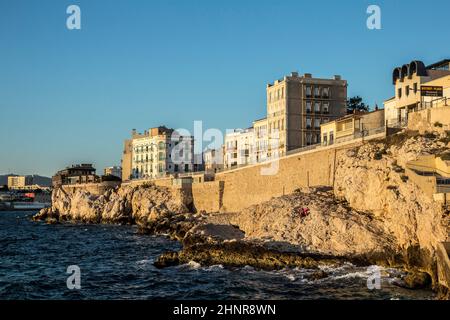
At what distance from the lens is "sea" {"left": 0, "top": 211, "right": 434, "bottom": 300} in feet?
104

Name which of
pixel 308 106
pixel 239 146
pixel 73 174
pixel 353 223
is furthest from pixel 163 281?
pixel 73 174

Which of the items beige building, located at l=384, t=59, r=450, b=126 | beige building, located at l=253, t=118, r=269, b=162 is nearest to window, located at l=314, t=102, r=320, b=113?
beige building, located at l=253, t=118, r=269, b=162

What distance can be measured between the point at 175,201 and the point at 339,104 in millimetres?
28979

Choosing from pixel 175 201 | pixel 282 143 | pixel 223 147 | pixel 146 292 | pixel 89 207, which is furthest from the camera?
pixel 223 147

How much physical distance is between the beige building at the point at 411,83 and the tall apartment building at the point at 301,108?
2031 centimetres

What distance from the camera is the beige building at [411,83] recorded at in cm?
5568

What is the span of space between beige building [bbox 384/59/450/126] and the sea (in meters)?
24.2

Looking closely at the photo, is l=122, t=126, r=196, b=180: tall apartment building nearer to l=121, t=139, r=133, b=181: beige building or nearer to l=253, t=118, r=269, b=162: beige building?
l=121, t=139, r=133, b=181: beige building

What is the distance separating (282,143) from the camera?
80.8 m

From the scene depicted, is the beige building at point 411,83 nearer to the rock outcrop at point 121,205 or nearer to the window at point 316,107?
the window at point 316,107

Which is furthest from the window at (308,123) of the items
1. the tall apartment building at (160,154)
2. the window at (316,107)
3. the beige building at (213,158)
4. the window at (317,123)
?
the tall apartment building at (160,154)
